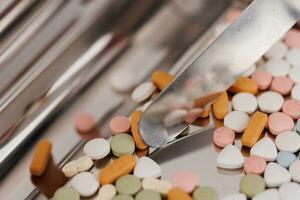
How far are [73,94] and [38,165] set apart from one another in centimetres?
15

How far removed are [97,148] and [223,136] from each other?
15 cm

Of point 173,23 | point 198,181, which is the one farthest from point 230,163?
point 173,23

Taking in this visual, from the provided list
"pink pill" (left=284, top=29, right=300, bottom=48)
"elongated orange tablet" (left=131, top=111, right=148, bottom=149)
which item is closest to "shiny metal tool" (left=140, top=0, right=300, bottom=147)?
"elongated orange tablet" (left=131, top=111, right=148, bottom=149)

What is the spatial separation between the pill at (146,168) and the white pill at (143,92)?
0.11 meters

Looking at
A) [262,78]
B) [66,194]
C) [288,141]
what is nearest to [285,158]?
[288,141]

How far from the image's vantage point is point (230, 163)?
71 centimetres

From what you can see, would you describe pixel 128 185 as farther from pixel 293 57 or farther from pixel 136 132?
pixel 293 57

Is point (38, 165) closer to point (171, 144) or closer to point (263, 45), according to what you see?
point (171, 144)

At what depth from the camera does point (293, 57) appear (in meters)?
0.82

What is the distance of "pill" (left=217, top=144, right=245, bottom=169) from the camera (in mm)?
709

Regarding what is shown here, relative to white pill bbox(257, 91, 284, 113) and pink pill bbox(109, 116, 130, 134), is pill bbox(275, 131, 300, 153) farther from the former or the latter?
pink pill bbox(109, 116, 130, 134)

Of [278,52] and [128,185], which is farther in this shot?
[278,52]

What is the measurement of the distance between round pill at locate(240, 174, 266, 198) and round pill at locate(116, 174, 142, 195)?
0.11 metres

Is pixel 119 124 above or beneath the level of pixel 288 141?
above
